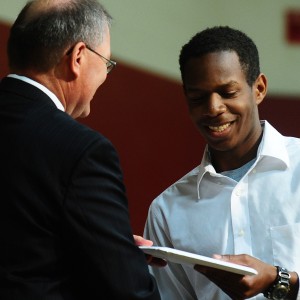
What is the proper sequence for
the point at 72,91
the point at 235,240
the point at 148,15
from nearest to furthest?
the point at 72,91
the point at 235,240
the point at 148,15

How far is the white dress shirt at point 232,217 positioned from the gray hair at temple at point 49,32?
1.62ft

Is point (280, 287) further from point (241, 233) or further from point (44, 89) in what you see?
point (44, 89)

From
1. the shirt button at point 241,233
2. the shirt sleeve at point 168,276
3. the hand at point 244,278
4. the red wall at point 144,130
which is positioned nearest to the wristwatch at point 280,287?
the hand at point 244,278

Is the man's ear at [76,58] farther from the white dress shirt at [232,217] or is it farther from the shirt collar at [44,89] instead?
the white dress shirt at [232,217]

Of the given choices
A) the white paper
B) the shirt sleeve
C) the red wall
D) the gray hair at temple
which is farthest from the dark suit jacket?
the red wall

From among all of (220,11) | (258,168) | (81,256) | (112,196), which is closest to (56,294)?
(81,256)

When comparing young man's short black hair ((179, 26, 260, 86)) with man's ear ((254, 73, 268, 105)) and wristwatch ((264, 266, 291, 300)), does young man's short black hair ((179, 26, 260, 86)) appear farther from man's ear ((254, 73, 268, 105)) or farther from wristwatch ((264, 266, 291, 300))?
wristwatch ((264, 266, 291, 300))

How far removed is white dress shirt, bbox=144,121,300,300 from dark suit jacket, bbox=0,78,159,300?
423mm

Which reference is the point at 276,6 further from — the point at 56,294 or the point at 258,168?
the point at 56,294

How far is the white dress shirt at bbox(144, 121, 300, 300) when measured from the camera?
71.6 inches

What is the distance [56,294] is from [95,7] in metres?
0.56

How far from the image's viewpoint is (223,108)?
191 cm

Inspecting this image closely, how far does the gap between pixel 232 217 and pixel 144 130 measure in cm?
115

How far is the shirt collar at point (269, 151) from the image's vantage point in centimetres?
190
